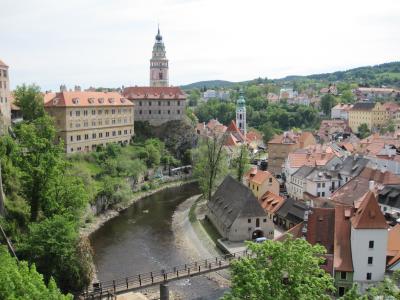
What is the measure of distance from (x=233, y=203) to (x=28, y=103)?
32711 mm

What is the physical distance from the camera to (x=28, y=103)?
59.7 metres

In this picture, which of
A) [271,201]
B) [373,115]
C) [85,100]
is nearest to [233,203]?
[271,201]

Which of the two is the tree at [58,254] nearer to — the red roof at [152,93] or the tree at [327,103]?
the red roof at [152,93]

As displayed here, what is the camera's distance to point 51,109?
211ft

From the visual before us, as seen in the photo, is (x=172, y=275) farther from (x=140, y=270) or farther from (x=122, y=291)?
(x=140, y=270)

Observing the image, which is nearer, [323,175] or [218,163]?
[323,175]

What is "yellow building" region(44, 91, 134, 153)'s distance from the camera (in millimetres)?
64062

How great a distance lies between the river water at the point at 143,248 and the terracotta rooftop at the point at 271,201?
10.3 metres

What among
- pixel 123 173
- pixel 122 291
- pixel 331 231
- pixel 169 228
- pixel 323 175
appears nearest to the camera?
pixel 122 291

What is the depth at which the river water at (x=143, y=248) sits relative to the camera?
33.9m

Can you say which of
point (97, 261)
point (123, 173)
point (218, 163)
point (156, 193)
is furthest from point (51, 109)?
point (97, 261)

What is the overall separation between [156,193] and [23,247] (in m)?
35.0

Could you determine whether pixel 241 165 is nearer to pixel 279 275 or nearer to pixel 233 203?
pixel 233 203

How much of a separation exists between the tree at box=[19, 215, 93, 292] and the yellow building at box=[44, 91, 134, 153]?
33218 mm
